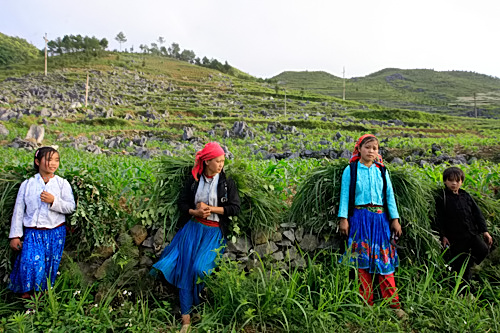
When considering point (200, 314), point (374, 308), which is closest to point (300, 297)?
point (374, 308)

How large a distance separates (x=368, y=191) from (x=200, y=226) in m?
1.78

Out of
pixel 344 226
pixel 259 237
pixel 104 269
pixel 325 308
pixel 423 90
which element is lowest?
pixel 325 308

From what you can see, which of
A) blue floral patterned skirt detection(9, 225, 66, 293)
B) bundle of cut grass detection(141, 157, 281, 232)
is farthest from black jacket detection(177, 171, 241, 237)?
blue floral patterned skirt detection(9, 225, 66, 293)

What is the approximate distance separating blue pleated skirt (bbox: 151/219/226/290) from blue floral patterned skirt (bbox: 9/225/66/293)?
105 cm

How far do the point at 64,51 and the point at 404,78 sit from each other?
86.6 meters

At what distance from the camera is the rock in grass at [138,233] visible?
362cm

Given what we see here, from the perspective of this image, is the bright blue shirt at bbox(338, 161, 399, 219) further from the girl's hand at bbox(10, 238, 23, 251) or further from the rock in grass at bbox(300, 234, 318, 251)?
the girl's hand at bbox(10, 238, 23, 251)

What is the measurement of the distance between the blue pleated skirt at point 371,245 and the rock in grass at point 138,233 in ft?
7.33

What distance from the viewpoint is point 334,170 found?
376cm

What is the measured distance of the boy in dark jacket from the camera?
341 centimetres

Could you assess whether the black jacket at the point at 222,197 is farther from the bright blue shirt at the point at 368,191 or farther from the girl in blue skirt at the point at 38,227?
the girl in blue skirt at the point at 38,227

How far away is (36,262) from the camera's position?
3146 mm

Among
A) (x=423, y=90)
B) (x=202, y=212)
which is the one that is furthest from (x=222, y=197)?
(x=423, y=90)

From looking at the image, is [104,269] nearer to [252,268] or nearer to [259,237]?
[252,268]
